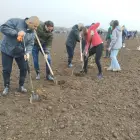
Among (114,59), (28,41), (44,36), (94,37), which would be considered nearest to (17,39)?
(28,41)

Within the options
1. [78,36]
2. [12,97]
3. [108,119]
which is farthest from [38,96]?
[78,36]

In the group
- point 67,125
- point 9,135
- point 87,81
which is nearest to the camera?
point 9,135

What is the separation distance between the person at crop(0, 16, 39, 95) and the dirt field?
0.82 m

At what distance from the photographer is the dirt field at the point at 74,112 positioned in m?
4.80

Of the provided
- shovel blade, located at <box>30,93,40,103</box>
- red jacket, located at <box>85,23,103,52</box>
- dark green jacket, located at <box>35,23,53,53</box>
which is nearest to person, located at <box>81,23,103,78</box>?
red jacket, located at <box>85,23,103,52</box>

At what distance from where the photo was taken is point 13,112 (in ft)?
18.1

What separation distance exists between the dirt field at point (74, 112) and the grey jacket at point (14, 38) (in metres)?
1.03

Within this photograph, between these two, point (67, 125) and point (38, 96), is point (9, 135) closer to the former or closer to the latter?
point (67, 125)

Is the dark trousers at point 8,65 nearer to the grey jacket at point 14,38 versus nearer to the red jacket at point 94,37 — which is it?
the grey jacket at point 14,38

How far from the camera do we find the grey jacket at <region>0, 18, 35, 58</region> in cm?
567

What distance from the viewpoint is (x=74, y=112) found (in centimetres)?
562

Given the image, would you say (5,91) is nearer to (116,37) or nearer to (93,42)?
(93,42)

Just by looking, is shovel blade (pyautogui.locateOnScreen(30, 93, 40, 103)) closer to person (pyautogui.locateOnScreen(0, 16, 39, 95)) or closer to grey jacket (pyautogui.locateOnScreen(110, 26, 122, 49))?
person (pyautogui.locateOnScreen(0, 16, 39, 95))

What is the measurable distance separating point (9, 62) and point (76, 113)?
5.93ft
